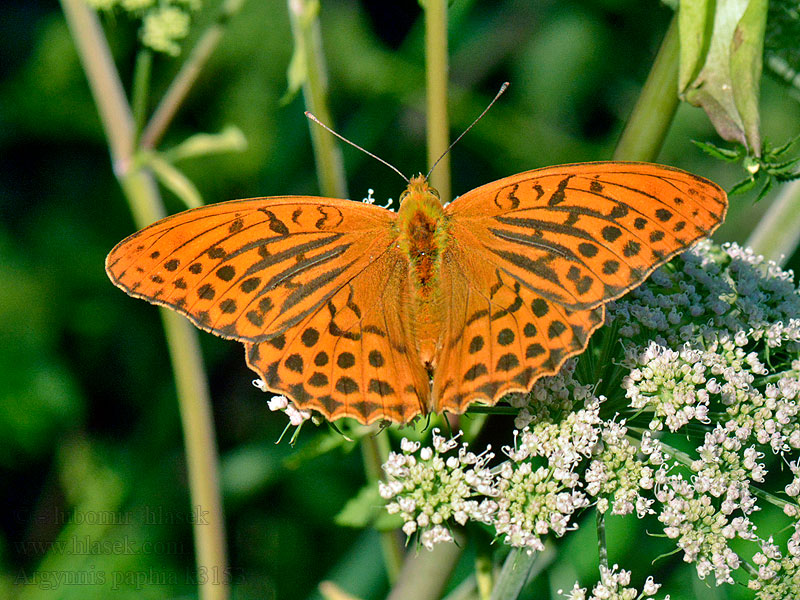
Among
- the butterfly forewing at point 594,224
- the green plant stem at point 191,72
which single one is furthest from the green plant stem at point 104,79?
the butterfly forewing at point 594,224

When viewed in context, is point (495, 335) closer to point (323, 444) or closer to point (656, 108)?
point (323, 444)

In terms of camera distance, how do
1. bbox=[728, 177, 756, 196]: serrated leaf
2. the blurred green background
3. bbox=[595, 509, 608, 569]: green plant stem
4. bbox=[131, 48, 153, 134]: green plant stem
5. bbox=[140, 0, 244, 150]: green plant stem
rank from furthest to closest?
the blurred green background
bbox=[140, 0, 244, 150]: green plant stem
bbox=[131, 48, 153, 134]: green plant stem
bbox=[595, 509, 608, 569]: green plant stem
bbox=[728, 177, 756, 196]: serrated leaf

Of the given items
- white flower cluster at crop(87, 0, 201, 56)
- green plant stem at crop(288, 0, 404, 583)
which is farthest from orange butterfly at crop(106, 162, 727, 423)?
white flower cluster at crop(87, 0, 201, 56)

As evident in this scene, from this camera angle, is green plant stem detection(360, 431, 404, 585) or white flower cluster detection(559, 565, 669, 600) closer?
white flower cluster detection(559, 565, 669, 600)

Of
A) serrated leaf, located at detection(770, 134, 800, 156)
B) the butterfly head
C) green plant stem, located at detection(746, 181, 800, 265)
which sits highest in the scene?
serrated leaf, located at detection(770, 134, 800, 156)

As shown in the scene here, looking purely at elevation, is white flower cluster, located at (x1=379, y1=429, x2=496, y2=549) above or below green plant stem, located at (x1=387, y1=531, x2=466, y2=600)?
above

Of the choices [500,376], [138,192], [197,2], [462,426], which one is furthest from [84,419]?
[500,376]

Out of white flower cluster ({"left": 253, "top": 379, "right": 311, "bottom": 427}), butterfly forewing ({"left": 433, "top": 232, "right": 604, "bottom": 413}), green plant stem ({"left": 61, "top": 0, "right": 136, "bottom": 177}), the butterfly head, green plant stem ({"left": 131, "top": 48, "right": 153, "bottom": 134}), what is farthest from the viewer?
green plant stem ({"left": 61, "top": 0, "right": 136, "bottom": 177})

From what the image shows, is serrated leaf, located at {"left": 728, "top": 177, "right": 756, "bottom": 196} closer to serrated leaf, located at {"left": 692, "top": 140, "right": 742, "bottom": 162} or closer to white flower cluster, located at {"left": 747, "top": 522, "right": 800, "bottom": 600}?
serrated leaf, located at {"left": 692, "top": 140, "right": 742, "bottom": 162}
